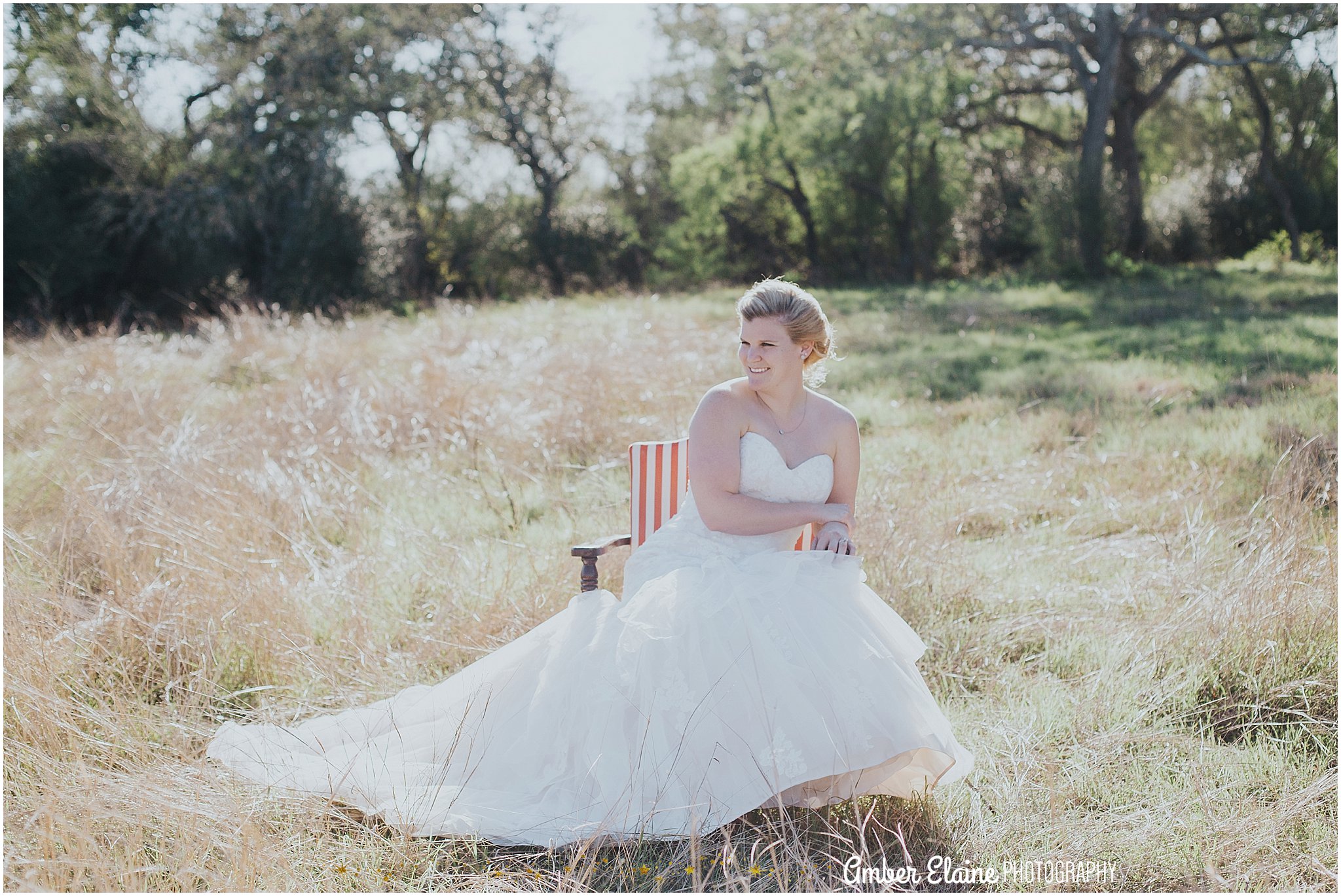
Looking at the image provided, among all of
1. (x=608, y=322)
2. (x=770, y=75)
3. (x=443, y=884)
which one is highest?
(x=770, y=75)

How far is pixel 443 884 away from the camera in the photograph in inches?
92.5

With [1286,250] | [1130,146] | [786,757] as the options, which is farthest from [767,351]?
[1286,250]

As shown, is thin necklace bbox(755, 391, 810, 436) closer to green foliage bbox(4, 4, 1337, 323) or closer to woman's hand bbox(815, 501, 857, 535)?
woman's hand bbox(815, 501, 857, 535)

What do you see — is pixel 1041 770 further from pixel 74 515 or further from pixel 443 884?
pixel 74 515

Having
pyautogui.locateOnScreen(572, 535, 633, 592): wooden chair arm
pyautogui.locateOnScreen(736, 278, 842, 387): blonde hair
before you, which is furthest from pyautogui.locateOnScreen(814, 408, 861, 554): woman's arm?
pyautogui.locateOnScreen(572, 535, 633, 592): wooden chair arm

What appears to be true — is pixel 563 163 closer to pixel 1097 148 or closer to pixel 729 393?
pixel 1097 148

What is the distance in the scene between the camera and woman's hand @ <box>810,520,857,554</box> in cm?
275

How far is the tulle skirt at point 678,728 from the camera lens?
2404mm

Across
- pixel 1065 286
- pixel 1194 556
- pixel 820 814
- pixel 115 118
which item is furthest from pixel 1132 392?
pixel 115 118

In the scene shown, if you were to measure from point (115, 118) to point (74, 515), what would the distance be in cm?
1628

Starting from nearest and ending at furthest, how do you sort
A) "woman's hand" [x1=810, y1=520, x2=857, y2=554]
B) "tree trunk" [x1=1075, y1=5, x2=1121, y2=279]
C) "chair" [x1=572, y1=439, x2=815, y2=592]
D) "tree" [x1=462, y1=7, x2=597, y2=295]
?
"woman's hand" [x1=810, y1=520, x2=857, y2=554] → "chair" [x1=572, y1=439, x2=815, y2=592] → "tree trunk" [x1=1075, y1=5, x2=1121, y2=279] → "tree" [x1=462, y1=7, x2=597, y2=295]

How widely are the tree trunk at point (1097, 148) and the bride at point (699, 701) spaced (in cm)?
1472

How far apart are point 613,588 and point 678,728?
160 centimetres

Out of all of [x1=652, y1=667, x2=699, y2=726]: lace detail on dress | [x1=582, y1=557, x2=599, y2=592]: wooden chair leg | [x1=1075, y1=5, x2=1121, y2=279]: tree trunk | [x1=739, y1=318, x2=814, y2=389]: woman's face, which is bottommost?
[x1=652, y1=667, x2=699, y2=726]: lace detail on dress
